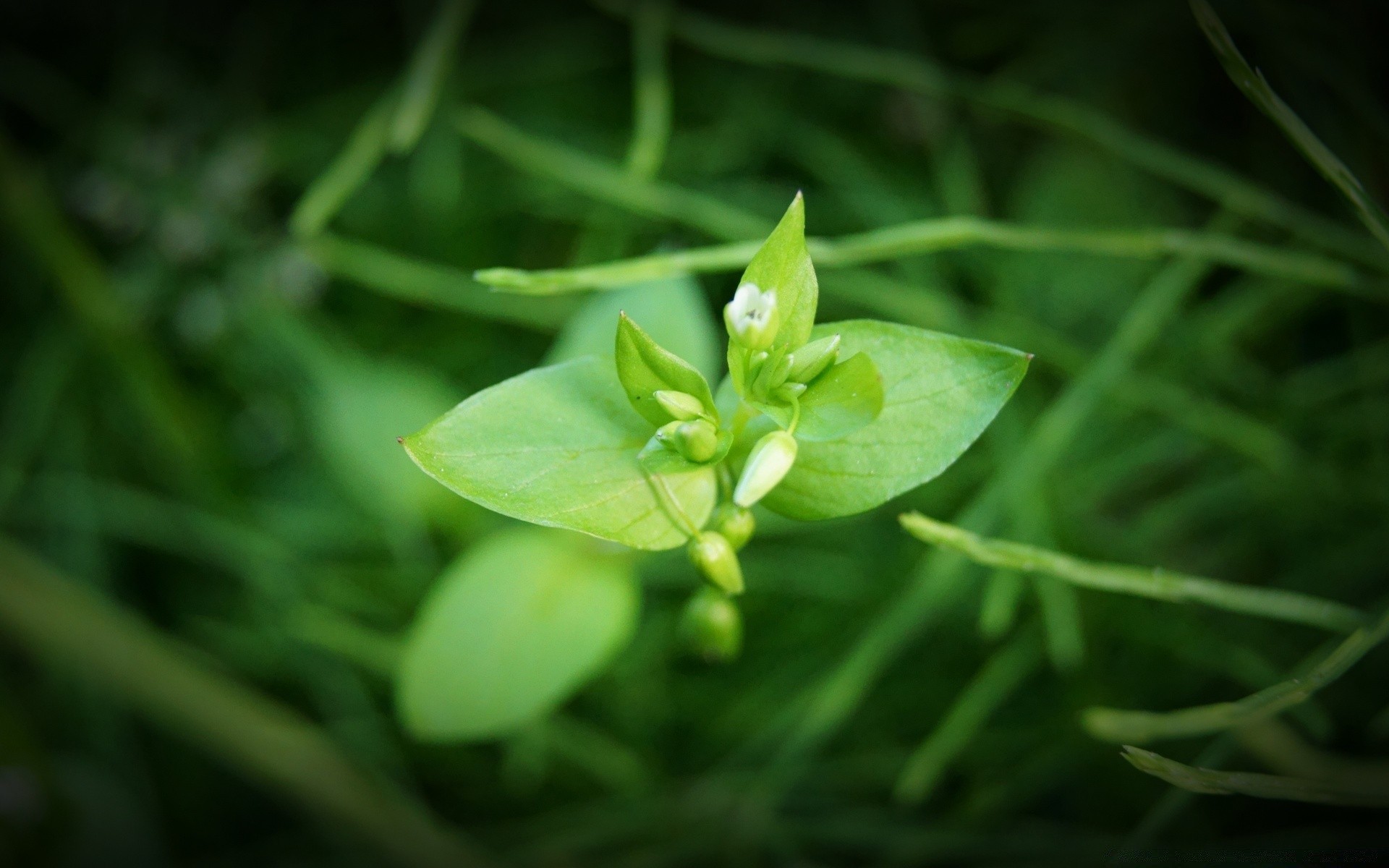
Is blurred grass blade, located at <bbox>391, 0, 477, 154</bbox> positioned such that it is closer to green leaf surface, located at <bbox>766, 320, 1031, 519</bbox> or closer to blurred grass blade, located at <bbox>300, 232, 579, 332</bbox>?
blurred grass blade, located at <bbox>300, 232, 579, 332</bbox>

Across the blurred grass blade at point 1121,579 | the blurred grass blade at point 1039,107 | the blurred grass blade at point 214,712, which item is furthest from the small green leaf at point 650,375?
the blurred grass blade at point 214,712

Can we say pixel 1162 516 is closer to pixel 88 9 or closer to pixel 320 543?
pixel 320 543

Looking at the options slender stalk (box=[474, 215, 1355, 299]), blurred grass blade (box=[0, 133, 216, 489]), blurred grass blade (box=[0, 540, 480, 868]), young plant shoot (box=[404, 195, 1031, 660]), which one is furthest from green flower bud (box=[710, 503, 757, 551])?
blurred grass blade (box=[0, 133, 216, 489])

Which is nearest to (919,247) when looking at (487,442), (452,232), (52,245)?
(487,442)

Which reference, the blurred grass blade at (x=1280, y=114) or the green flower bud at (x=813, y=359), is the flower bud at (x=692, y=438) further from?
the blurred grass blade at (x=1280, y=114)

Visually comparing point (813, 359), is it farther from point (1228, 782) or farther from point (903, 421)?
point (1228, 782)

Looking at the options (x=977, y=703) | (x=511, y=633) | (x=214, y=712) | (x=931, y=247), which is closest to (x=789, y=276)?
(x=931, y=247)
